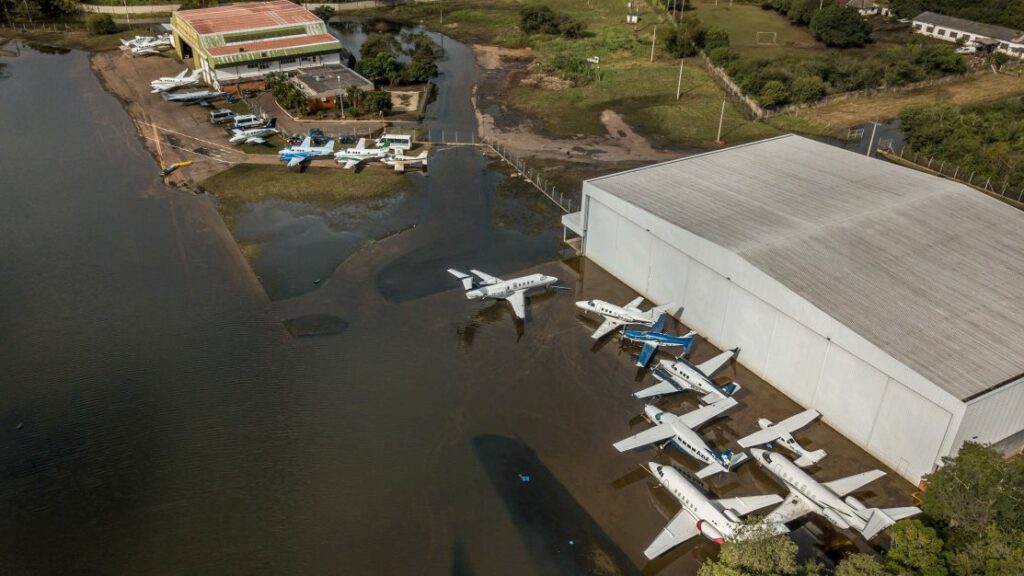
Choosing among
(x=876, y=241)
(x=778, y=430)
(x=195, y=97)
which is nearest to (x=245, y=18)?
(x=195, y=97)

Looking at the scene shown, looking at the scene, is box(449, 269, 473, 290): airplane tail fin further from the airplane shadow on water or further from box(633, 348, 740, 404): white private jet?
box(633, 348, 740, 404): white private jet

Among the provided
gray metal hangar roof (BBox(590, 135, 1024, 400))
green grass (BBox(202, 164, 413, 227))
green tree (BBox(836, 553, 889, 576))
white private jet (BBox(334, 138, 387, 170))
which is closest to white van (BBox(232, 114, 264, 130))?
green grass (BBox(202, 164, 413, 227))

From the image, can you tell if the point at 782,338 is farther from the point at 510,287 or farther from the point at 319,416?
the point at 319,416

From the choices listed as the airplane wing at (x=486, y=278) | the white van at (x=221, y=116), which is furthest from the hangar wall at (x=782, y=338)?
Answer: the white van at (x=221, y=116)

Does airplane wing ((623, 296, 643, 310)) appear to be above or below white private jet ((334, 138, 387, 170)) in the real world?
below

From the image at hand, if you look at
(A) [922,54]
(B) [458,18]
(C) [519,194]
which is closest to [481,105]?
(C) [519,194]
